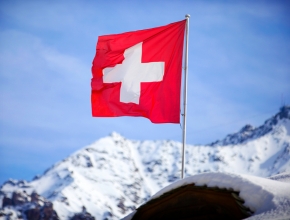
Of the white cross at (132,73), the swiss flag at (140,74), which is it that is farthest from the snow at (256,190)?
the white cross at (132,73)

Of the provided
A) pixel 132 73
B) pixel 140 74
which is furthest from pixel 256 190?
pixel 132 73

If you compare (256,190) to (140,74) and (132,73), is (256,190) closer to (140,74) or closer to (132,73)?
(140,74)

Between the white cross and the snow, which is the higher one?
the white cross

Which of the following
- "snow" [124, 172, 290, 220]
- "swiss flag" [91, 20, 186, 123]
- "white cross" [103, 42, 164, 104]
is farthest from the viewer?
"white cross" [103, 42, 164, 104]

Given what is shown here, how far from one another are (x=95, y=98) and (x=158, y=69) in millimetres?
1804

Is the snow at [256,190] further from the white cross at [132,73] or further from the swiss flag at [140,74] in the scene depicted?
the white cross at [132,73]

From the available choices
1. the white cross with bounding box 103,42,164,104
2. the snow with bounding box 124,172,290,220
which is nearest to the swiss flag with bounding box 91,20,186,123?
the white cross with bounding box 103,42,164,104

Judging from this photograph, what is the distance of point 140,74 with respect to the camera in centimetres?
1497

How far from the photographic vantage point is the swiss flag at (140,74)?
14.3m

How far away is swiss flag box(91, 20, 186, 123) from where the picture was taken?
47.0 ft

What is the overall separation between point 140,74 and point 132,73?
24cm

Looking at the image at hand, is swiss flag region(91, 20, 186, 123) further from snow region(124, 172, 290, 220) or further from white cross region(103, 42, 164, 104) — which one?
snow region(124, 172, 290, 220)

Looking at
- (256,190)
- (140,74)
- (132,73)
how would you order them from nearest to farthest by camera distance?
(256,190) < (140,74) < (132,73)

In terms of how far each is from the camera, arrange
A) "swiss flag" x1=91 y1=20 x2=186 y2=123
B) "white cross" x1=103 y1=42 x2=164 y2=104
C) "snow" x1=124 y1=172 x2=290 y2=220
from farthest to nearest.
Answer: "white cross" x1=103 y1=42 x2=164 y2=104
"swiss flag" x1=91 y1=20 x2=186 y2=123
"snow" x1=124 y1=172 x2=290 y2=220
